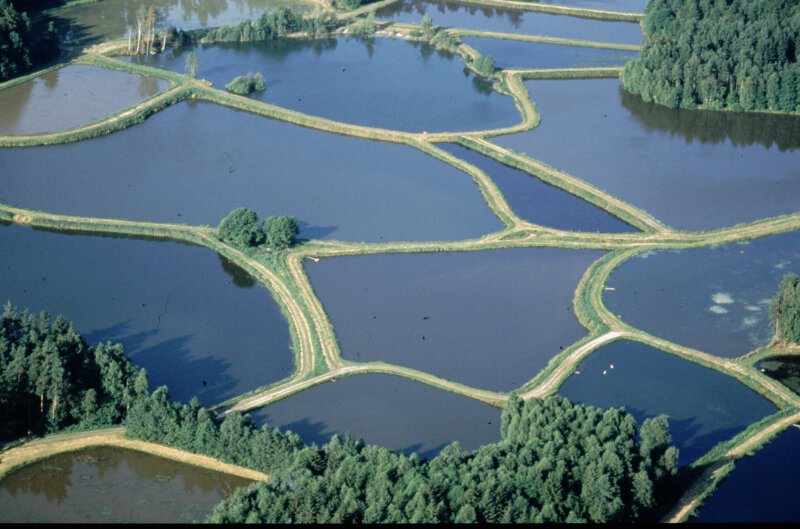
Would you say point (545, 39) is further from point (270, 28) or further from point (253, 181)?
point (253, 181)

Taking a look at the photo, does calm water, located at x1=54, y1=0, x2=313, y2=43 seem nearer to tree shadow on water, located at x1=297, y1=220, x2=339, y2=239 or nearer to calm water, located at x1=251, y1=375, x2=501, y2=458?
tree shadow on water, located at x1=297, y1=220, x2=339, y2=239

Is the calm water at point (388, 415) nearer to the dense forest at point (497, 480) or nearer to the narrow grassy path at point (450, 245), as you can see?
the narrow grassy path at point (450, 245)

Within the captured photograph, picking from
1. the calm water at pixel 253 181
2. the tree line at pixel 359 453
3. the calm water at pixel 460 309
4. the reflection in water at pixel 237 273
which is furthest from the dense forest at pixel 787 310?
the reflection in water at pixel 237 273

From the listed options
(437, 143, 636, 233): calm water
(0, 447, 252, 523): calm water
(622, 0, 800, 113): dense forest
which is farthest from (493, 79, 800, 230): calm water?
(0, 447, 252, 523): calm water

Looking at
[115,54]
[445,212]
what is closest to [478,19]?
[115,54]

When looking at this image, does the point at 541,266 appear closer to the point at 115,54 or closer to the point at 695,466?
the point at 695,466
